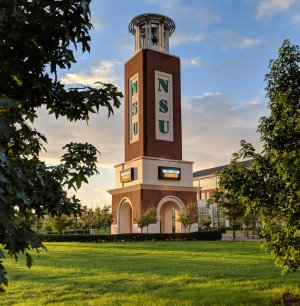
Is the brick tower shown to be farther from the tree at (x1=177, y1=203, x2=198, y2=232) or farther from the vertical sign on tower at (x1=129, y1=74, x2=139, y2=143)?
the tree at (x1=177, y1=203, x2=198, y2=232)

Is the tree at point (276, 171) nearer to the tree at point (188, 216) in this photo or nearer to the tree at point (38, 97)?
the tree at point (38, 97)

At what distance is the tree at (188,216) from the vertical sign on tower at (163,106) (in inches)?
310

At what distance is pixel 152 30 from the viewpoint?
151 feet

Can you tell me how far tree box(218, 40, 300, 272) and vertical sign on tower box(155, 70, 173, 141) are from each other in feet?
111

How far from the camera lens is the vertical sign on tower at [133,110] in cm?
4294

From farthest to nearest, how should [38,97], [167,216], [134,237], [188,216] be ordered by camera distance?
[167,216] < [188,216] < [134,237] < [38,97]

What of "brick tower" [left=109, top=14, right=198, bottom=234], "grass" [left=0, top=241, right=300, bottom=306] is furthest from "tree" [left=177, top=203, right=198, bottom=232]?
"grass" [left=0, top=241, right=300, bottom=306]

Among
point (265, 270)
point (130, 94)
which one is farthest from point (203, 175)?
point (265, 270)

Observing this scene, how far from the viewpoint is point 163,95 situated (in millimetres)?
43281

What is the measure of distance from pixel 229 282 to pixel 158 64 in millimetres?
36280

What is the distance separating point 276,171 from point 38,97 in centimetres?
523

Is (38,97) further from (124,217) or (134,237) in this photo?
(124,217)

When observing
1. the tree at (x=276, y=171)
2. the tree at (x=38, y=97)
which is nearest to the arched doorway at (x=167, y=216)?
the tree at (x=276, y=171)

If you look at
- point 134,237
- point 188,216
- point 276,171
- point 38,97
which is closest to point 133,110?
point 188,216
